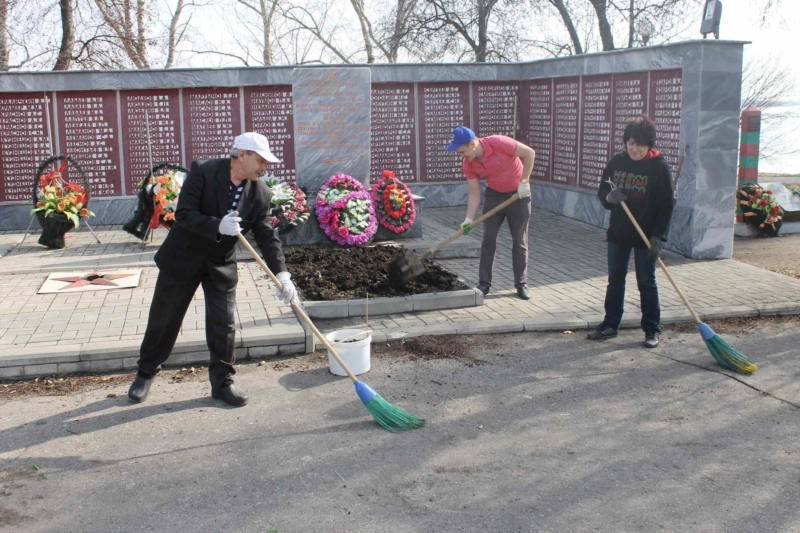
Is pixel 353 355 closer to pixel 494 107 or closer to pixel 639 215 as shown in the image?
pixel 639 215

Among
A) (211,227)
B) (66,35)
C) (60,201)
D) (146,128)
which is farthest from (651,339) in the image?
(66,35)

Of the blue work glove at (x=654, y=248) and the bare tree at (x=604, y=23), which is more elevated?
the bare tree at (x=604, y=23)

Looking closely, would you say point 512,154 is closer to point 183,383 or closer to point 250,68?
point 183,383

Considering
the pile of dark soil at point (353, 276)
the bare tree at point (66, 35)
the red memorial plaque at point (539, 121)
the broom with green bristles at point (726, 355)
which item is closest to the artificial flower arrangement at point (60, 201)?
the pile of dark soil at point (353, 276)

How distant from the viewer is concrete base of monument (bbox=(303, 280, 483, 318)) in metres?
7.39

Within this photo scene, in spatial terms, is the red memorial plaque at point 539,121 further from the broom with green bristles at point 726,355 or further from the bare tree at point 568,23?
the broom with green bristles at point 726,355

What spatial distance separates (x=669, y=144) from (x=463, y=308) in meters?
4.31

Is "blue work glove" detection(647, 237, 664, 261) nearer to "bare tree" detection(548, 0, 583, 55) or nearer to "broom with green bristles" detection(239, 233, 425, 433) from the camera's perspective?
"broom with green bristles" detection(239, 233, 425, 433)

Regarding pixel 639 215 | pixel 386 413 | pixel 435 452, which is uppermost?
pixel 639 215

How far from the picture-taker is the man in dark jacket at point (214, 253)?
5.09 metres

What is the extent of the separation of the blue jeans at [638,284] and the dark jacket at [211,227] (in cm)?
285

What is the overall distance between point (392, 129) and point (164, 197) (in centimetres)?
525

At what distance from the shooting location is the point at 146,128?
1304 centimetres

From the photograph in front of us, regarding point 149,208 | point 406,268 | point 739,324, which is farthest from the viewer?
point 149,208
